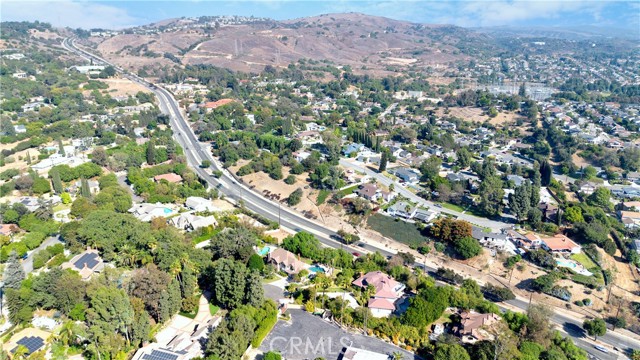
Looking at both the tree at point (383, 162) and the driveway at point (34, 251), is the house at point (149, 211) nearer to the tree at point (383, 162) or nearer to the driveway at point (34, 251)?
the driveway at point (34, 251)

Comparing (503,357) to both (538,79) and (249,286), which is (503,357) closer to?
(249,286)

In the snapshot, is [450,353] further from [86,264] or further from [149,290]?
[86,264]

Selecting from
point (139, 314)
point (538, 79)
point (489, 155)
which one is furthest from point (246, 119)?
point (538, 79)

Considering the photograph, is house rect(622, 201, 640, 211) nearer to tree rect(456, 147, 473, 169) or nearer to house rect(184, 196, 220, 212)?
tree rect(456, 147, 473, 169)

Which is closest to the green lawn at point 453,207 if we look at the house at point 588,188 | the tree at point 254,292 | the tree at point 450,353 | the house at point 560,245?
the house at point 560,245

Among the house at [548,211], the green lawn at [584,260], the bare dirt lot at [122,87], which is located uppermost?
the bare dirt lot at [122,87]

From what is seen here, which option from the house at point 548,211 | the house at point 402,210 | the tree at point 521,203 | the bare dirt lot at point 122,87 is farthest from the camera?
the bare dirt lot at point 122,87

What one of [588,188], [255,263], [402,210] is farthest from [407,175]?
[255,263]
